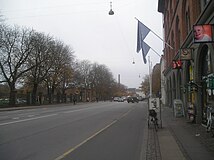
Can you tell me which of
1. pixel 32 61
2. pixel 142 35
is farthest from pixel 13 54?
pixel 142 35

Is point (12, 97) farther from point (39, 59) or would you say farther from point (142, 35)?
point (142, 35)

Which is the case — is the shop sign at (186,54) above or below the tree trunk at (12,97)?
above

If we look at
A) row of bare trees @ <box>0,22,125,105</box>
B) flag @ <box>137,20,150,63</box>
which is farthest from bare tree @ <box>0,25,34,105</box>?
flag @ <box>137,20,150,63</box>

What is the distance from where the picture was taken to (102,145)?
37.1 ft

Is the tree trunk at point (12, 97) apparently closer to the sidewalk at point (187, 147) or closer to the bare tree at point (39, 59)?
the bare tree at point (39, 59)

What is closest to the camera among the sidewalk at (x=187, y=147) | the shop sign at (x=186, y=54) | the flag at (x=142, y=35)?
the sidewalk at (x=187, y=147)

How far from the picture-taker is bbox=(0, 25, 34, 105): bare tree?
5331cm

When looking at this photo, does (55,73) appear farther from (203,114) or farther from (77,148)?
(77,148)

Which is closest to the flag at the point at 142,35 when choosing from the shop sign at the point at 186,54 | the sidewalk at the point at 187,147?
the shop sign at the point at 186,54

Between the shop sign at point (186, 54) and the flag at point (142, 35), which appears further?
the flag at point (142, 35)

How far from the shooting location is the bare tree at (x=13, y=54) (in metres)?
53.3

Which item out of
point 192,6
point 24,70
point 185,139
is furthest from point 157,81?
point 185,139

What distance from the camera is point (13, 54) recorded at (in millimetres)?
54938

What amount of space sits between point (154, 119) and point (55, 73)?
5216 centimetres
